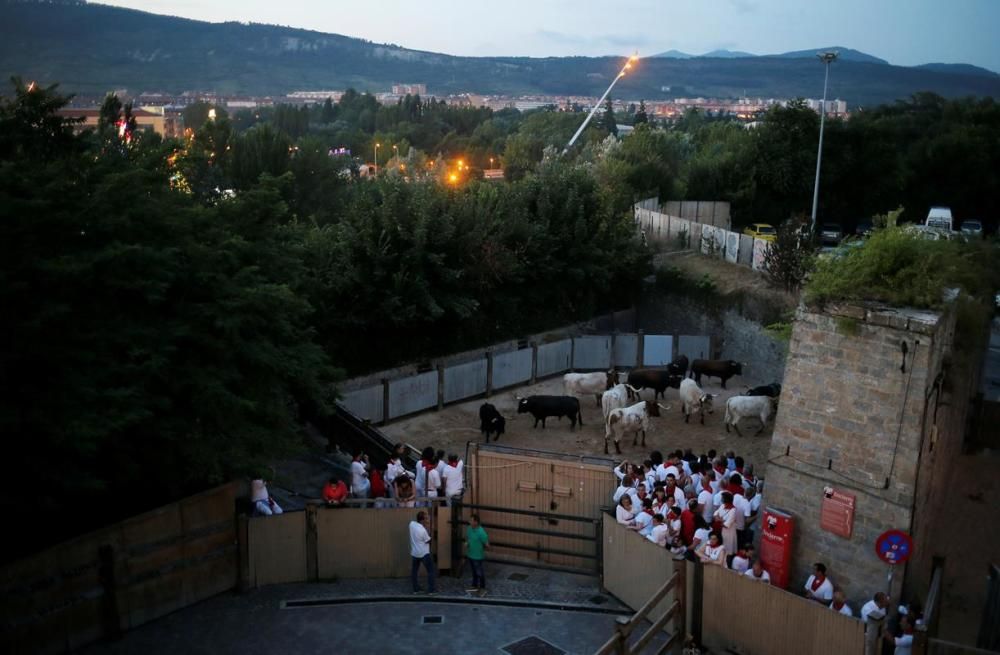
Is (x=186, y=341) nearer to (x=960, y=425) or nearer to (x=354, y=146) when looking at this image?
(x=960, y=425)

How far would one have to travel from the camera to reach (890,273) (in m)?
14.0

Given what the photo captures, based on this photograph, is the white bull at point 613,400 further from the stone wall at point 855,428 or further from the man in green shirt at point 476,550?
the stone wall at point 855,428

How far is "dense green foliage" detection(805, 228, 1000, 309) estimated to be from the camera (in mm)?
13617

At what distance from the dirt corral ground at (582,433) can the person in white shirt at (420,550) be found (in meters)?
8.23

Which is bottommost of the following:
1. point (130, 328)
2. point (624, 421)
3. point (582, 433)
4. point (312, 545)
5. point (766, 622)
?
point (582, 433)

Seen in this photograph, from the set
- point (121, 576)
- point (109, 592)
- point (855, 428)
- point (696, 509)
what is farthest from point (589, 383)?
point (109, 592)

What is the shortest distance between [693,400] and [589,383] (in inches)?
120

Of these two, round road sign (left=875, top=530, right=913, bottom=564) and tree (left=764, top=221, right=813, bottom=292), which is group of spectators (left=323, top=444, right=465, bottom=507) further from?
tree (left=764, top=221, right=813, bottom=292)

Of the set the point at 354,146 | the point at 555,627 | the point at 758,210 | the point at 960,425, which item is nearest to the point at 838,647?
the point at 555,627

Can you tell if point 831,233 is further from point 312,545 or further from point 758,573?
point 312,545

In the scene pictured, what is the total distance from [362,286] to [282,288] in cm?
1073

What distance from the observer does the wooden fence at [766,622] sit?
467 inches

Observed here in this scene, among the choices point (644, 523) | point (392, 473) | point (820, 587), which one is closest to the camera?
point (820, 587)

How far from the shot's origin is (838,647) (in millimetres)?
11852
